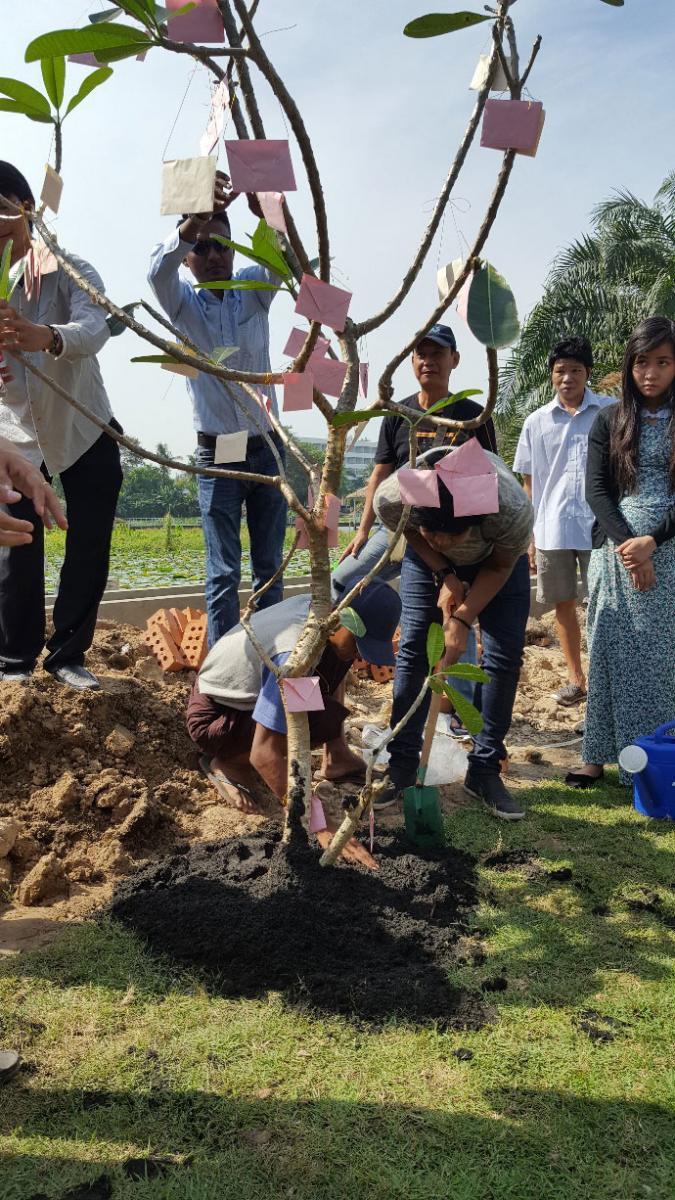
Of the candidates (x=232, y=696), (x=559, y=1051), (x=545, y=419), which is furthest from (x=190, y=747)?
(x=545, y=419)

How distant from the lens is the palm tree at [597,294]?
655 inches

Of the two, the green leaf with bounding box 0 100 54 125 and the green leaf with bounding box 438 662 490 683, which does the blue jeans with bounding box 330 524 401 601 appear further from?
the green leaf with bounding box 0 100 54 125

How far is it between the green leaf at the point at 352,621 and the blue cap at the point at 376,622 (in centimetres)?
66

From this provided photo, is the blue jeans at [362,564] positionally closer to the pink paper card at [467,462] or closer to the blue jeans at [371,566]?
the blue jeans at [371,566]

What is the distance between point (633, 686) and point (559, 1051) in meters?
1.69

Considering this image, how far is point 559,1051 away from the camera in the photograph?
1630 mm

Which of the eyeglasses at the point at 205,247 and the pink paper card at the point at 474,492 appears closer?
the pink paper card at the point at 474,492

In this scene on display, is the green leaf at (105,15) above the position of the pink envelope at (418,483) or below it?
above

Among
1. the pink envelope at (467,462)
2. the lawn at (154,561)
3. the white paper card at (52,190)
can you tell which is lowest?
the lawn at (154,561)

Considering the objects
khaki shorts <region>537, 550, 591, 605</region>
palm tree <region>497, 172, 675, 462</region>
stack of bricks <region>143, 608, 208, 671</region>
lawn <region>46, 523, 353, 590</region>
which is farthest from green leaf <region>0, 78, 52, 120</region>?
palm tree <region>497, 172, 675, 462</region>

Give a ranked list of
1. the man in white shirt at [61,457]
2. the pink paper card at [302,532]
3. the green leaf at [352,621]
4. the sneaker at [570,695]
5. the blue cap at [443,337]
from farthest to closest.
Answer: the sneaker at [570,695] → the blue cap at [443,337] → the man in white shirt at [61,457] → the pink paper card at [302,532] → the green leaf at [352,621]

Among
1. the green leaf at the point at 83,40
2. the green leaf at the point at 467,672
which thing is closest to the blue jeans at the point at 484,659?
the green leaf at the point at 467,672

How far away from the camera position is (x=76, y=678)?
313cm

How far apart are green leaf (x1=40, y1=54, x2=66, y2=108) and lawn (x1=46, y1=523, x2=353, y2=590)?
16.0 ft
